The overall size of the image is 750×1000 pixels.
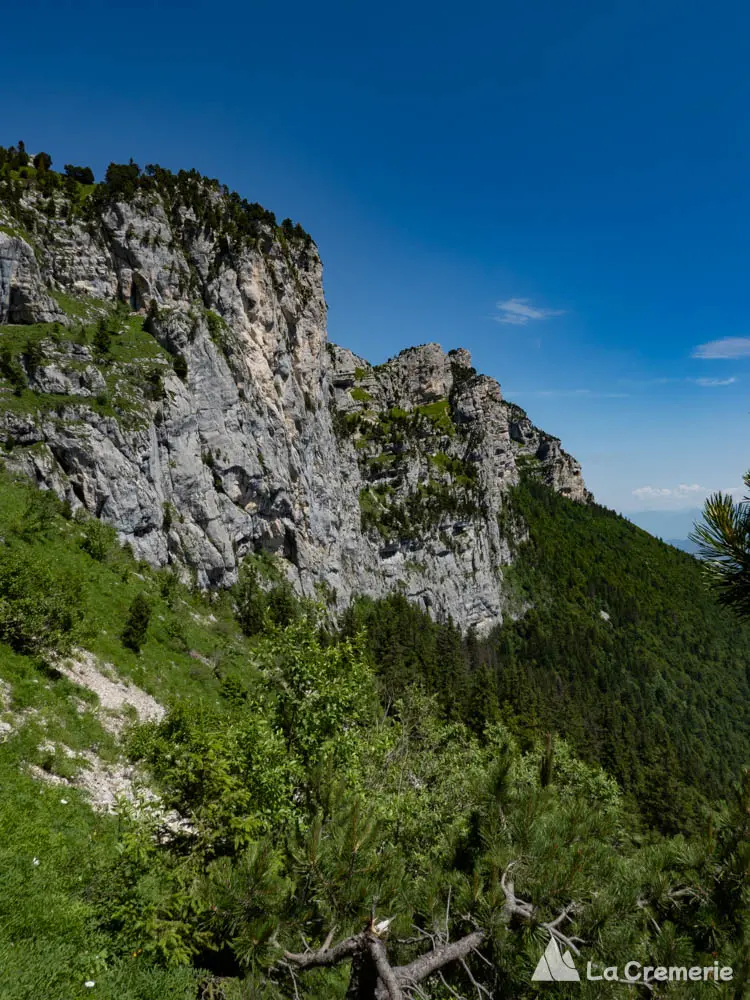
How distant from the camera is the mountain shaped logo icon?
3.73 metres

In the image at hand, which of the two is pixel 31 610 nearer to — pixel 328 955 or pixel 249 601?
pixel 328 955

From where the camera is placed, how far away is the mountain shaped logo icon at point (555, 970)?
12.2 feet

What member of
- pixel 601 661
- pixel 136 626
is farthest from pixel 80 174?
pixel 601 661

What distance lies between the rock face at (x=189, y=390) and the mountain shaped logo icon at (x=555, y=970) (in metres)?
37.6

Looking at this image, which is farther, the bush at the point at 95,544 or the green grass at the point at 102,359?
the green grass at the point at 102,359

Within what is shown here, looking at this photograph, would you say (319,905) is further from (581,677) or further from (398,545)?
(581,677)

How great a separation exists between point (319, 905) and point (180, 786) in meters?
3.15

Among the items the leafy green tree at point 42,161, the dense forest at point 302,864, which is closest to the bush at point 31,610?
the dense forest at point 302,864

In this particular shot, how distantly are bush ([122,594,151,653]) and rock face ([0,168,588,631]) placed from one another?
61.6ft

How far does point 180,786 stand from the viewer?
668cm

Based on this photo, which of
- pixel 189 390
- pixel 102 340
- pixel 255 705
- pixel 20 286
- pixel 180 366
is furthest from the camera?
pixel 189 390

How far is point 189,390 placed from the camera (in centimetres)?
5200

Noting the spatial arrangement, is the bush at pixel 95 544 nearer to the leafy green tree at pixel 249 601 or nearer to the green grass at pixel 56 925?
the leafy green tree at pixel 249 601

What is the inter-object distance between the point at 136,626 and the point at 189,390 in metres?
38.3
